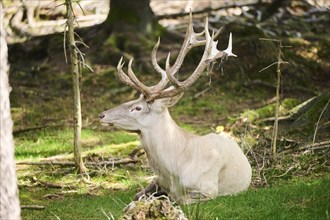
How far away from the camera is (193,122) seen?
1303 centimetres

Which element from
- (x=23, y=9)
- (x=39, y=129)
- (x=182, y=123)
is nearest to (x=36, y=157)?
(x=39, y=129)

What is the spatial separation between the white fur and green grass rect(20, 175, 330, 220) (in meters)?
0.28

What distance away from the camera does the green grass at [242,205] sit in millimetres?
6406

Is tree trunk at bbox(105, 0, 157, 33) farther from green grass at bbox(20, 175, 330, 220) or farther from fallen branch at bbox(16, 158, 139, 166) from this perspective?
green grass at bbox(20, 175, 330, 220)

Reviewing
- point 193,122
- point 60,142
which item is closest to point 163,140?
point 60,142

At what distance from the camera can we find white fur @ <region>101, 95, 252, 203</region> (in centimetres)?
762

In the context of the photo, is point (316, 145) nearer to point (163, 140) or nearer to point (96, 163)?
point (163, 140)

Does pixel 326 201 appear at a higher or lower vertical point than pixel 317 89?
higher

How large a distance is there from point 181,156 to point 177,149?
105 mm

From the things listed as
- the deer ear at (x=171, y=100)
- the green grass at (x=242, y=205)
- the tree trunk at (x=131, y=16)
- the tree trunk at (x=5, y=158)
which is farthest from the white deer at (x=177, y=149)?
the tree trunk at (x=131, y=16)

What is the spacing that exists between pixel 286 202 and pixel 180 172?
4.39 feet

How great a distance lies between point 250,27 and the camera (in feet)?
54.2

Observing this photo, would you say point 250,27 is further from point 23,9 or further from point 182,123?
point 23,9

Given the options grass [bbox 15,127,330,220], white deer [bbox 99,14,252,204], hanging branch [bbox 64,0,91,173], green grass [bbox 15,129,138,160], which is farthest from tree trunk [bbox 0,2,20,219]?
green grass [bbox 15,129,138,160]
